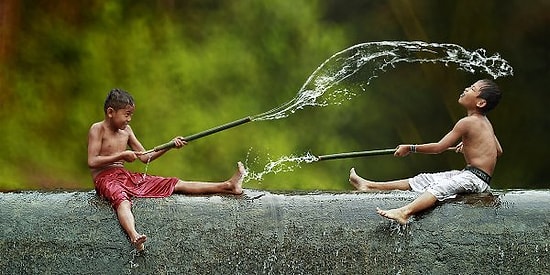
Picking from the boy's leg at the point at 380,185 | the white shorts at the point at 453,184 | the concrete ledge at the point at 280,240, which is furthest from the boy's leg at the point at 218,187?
the white shorts at the point at 453,184

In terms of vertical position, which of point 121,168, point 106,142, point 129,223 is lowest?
point 129,223

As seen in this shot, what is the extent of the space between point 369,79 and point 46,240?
4122 millimetres

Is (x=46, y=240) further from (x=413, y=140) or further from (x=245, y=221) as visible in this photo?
(x=413, y=140)

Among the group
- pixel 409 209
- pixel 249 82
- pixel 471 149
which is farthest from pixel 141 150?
pixel 249 82

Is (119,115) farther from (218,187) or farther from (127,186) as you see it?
(218,187)

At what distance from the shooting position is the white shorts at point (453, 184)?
3.22 m

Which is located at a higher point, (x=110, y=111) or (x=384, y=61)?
(x=384, y=61)

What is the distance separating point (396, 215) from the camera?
10.2 feet

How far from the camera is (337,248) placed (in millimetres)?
3139

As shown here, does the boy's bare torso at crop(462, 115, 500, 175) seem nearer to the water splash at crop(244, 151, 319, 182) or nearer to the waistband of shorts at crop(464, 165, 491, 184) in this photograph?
the waistband of shorts at crop(464, 165, 491, 184)

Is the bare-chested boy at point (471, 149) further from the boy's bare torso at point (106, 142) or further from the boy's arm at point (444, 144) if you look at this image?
the boy's bare torso at point (106, 142)

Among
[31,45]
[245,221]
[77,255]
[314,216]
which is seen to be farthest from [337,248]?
[31,45]

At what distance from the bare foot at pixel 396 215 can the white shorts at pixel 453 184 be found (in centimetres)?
17

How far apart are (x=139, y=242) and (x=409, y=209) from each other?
105 centimetres
